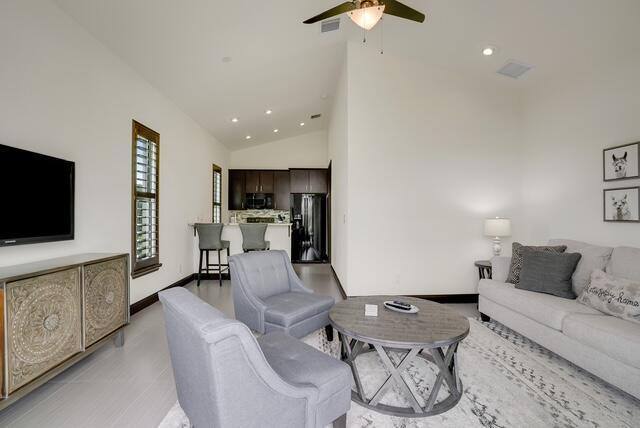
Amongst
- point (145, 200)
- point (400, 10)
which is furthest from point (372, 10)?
point (145, 200)

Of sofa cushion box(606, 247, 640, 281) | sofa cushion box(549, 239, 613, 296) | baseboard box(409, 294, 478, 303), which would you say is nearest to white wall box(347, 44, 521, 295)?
baseboard box(409, 294, 478, 303)

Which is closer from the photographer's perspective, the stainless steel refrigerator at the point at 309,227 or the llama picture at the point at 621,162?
the llama picture at the point at 621,162

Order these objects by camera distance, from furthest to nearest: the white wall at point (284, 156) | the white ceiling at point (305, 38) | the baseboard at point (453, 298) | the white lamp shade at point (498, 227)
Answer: the white wall at point (284, 156) → the baseboard at point (453, 298) → the white lamp shade at point (498, 227) → the white ceiling at point (305, 38)

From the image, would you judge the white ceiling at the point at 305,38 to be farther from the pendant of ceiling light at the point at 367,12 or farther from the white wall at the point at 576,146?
the pendant of ceiling light at the point at 367,12

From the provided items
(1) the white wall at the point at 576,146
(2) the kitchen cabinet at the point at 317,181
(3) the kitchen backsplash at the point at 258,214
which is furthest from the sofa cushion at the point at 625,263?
(3) the kitchen backsplash at the point at 258,214

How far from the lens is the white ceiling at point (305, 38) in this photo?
9.34 feet

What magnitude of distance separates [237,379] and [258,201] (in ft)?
23.8

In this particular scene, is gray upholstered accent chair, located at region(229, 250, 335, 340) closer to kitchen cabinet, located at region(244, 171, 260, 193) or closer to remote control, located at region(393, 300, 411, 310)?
remote control, located at region(393, 300, 411, 310)

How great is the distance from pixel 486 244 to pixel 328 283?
2.65 metres

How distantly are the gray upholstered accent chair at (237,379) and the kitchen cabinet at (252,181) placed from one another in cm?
685

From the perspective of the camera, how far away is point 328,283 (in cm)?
556

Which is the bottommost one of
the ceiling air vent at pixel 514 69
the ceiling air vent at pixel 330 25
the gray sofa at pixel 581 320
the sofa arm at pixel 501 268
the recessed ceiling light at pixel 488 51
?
the gray sofa at pixel 581 320

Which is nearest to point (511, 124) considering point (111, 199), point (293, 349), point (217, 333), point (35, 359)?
point (293, 349)

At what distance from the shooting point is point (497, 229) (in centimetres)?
402
